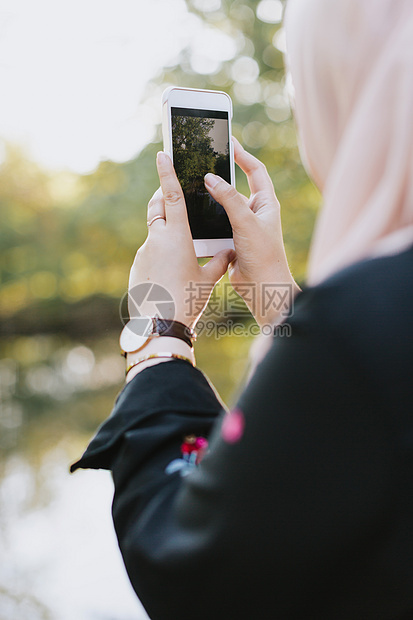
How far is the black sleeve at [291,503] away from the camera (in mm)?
321

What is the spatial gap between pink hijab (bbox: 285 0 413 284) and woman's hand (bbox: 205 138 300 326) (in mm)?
293

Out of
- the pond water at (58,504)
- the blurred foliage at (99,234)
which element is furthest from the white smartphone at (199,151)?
the blurred foliage at (99,234)

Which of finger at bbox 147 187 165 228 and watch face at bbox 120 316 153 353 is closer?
watch face at bbox 120 316 153 353

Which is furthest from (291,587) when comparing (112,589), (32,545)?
(32,545)

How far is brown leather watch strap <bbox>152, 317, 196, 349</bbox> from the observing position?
0.55 metres

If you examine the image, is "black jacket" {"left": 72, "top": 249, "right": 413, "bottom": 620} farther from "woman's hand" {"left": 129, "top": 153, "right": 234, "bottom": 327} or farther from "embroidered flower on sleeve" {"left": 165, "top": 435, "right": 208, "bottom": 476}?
"woman's hand" {"left": 129, "top": 153, "right": 234, "bottom": 327}

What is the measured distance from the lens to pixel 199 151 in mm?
773

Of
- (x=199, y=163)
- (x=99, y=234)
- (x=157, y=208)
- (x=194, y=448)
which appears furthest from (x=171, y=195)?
(x=99, y=234)

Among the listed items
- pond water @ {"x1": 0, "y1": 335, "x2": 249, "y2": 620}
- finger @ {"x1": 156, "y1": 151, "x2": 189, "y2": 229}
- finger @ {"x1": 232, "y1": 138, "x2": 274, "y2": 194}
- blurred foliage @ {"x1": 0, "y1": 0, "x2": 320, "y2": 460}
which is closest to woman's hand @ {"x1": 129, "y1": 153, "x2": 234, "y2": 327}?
finger @ {"x1": 156, "y1": 151, "x2": 189, "y2": 229}

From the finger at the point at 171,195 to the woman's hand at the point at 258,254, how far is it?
0.07 meters

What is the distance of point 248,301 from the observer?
0.78 metres

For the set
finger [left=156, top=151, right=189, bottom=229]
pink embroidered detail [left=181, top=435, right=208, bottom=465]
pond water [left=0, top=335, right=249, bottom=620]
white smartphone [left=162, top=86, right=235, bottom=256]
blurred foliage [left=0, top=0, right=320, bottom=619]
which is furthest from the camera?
blurred foliage [left=0, top=0, right=320, bottom=619]

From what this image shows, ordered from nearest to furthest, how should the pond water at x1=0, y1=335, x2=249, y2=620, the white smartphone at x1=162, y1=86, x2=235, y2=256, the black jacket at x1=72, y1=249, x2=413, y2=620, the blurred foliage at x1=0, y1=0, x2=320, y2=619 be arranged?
the black jacket at x1=72, y1=249, x2=413, y2=620
the white smartphone at x1=162, y1=86, x2=235, y2=256
the pond water at x1=0, y1=335, x2=249, y2=620
the blurred foliage at x1=0, y1=0, x2=320, y2=619

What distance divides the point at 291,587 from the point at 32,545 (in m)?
2.08
